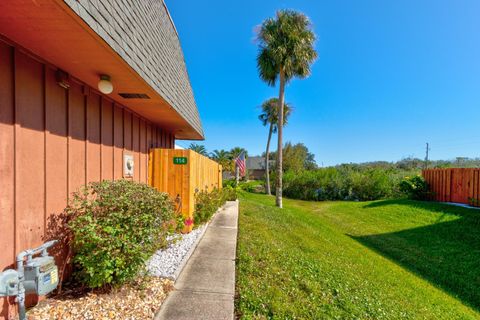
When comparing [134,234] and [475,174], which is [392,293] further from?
[475,174]

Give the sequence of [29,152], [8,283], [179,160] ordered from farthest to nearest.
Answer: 1. [179,160]
2. [29,152]
3. [8,283]

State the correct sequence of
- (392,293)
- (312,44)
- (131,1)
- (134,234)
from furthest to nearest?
(312,44)
(392,293)
(131,1)
(134,234)

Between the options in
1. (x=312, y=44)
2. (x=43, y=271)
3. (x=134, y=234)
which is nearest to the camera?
(x=43, y=271)

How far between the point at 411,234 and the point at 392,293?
249 inches

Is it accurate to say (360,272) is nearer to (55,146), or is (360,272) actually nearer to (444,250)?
(444,250)

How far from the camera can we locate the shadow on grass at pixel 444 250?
5316 millimetres

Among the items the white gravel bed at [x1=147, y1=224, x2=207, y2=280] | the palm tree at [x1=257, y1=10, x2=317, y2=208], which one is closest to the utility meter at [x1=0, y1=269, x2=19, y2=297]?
the white gravel bed at [x1=147, y1=224, x2=207, y2=280]

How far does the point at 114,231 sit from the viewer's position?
2.67 m

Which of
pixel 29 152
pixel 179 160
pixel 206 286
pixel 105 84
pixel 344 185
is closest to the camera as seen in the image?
pixel 29 152

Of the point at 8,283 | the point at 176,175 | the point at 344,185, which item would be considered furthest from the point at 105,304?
the point at 344,185

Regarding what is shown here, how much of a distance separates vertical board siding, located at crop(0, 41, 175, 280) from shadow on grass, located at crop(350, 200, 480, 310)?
23.6 feet

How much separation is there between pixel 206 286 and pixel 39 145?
2721 mm

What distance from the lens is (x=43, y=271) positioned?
2.21m

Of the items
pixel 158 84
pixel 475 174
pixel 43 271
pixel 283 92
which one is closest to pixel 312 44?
pixel 283 92
